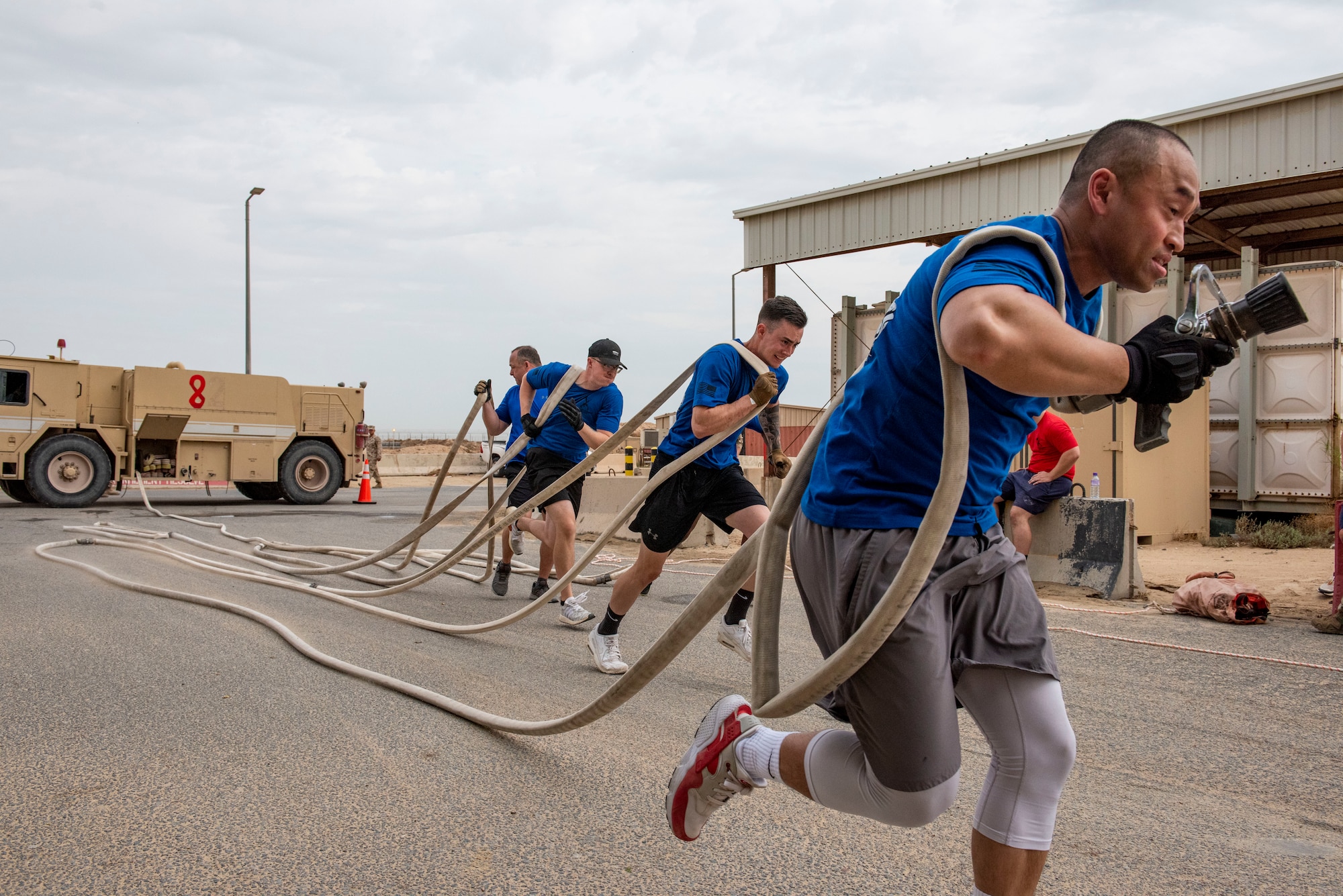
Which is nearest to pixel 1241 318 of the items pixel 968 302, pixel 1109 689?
pixel 968 302

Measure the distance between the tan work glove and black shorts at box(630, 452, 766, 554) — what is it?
661 mm

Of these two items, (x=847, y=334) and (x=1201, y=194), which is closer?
(x=1201, y=194)

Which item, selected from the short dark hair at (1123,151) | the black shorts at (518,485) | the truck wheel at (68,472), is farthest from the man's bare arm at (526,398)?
the truck wheel at (68,472)

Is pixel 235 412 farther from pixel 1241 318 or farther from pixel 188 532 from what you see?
pixel 1241 318

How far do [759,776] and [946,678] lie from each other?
621mm

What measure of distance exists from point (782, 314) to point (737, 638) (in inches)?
67.7

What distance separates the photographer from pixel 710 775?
2.40 meters

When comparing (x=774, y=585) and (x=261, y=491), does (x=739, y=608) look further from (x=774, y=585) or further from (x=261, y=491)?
(x=261, y=491)

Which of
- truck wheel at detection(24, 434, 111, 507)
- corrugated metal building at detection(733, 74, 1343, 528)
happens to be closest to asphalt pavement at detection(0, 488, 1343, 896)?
corrugated metal building at detection(733, 74, 1343, 528)

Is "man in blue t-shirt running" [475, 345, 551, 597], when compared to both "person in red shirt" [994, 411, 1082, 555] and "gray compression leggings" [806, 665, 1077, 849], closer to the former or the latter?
"person in red shirt" [994, 411, 1082, 555]

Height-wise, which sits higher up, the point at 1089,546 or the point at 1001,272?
the point at 1001,272

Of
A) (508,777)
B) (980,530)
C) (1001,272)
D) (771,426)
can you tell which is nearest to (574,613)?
(771,426)

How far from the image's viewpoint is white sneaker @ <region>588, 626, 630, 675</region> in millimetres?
4793

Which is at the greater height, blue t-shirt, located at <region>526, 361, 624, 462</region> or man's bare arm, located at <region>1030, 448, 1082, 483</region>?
blue t-shirt, located at <region>526, 361, 624, 462</region>
